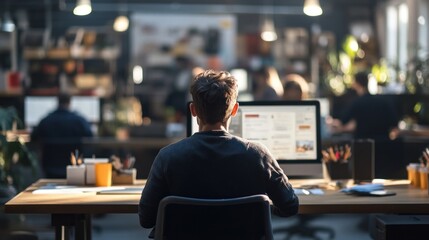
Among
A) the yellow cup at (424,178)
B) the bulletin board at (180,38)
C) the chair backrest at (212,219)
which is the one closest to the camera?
the chair backrest at (212,219)

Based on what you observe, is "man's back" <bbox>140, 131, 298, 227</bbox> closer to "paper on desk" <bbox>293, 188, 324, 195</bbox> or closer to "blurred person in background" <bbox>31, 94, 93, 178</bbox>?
"paper on desk" <bbox>293, 188, 324, 195</bbox>

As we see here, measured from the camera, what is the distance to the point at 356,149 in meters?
4.61

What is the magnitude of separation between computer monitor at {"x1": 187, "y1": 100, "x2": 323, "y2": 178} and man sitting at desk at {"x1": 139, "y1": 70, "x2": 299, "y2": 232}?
1.25 metres

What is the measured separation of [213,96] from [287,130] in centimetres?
142

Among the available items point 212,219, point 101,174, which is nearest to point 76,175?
point 101,174

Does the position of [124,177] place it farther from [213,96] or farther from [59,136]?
[59,136]

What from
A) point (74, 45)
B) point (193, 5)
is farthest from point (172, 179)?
point (193, 5)

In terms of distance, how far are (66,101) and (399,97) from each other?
394 centimetres

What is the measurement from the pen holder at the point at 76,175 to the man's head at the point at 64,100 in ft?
10.6

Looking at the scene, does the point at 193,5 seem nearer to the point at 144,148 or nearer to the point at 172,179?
the point at 144,148

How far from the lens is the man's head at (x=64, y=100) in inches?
304

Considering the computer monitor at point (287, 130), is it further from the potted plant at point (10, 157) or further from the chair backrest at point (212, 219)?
the potted plant at point (10, 157)

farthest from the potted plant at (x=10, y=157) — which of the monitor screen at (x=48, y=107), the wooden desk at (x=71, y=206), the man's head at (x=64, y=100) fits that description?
the monitor screen at (x=48, y=107)

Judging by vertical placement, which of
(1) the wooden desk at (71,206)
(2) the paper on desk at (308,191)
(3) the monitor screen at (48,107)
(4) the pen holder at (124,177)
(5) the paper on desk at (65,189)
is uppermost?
(3) the monitor screen at (48,107)
